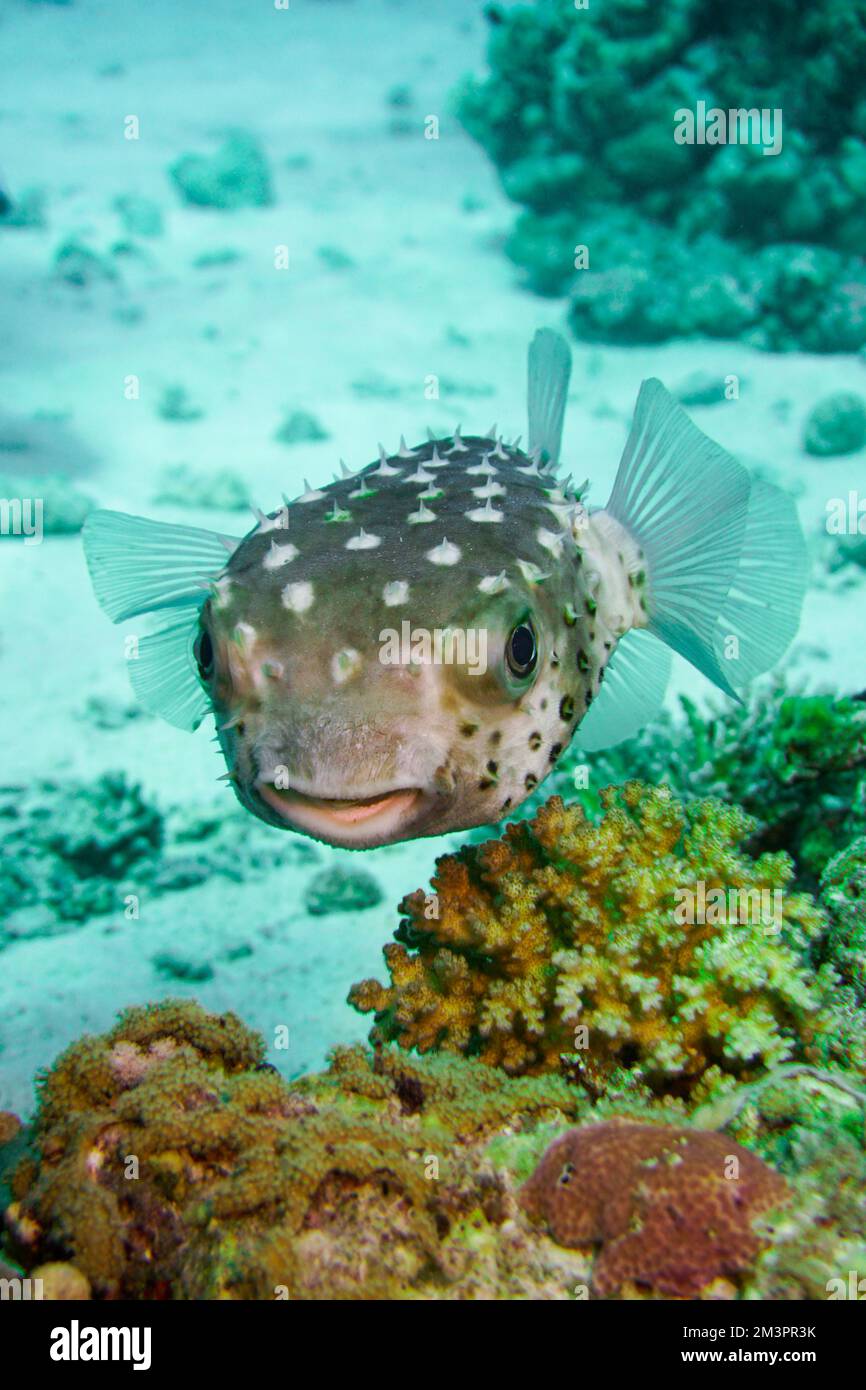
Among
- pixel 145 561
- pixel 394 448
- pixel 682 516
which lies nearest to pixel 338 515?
pixel 145 561

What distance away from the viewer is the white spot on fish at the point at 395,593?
2072 mm

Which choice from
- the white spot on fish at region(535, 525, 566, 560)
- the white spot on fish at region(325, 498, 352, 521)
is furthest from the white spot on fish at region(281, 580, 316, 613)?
the white spot on fish at region(535, 525, 566, 560)

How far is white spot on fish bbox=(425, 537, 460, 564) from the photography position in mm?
2207

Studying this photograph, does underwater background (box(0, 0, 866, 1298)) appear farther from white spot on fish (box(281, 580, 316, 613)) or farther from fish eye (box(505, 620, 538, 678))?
white spot on fish (box(281, 580, 316, 613))

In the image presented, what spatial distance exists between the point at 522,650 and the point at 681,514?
55.1 inches

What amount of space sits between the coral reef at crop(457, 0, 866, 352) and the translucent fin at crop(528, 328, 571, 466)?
9788 millimetres

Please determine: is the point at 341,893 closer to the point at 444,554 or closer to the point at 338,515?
the point at 338,515

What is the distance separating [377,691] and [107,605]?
5.64 ft

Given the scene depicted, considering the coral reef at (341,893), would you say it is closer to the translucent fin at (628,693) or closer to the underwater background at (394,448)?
the underwater background at (394,448)

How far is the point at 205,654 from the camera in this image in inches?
92.1

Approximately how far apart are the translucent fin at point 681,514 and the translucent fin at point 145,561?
1552 mm

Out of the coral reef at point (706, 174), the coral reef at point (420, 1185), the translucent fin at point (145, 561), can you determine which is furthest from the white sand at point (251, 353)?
the translucent fin at point (145, 561)
